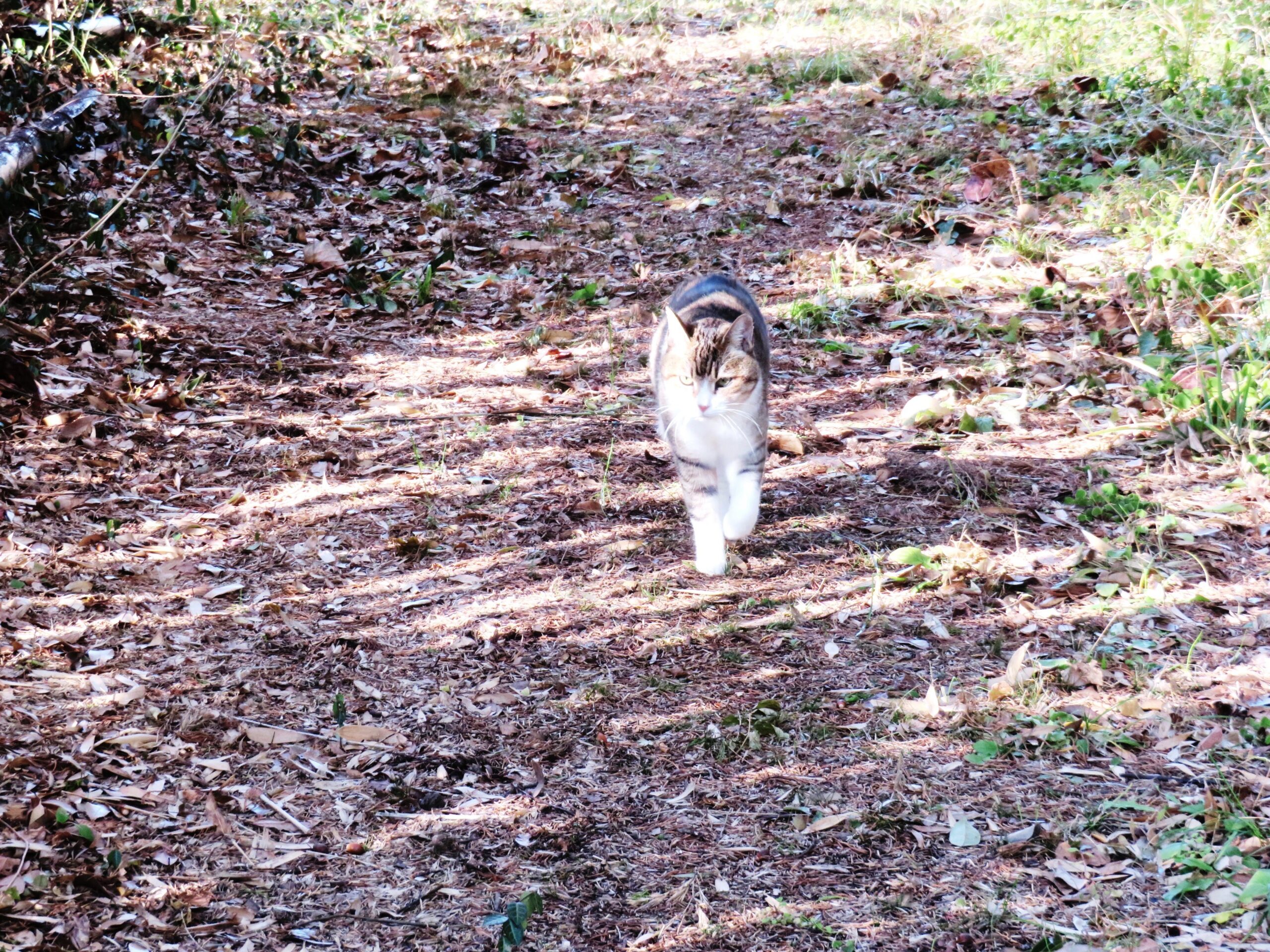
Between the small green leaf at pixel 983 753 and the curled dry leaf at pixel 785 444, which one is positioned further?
the curled dry leaf at pixel 785 444

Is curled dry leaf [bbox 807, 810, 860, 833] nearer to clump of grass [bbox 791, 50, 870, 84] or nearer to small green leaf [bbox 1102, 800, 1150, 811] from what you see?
small green leaf [bbox 1102, 800, 1150, 811]

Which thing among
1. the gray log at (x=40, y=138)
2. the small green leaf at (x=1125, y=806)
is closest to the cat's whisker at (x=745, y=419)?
the small green leaf at (x=1125, y=806)

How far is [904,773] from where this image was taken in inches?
128

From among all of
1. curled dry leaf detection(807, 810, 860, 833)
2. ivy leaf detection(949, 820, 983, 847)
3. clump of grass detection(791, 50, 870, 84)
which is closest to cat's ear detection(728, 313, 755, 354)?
curled dry leaf detection(807, 810, 860, 833)

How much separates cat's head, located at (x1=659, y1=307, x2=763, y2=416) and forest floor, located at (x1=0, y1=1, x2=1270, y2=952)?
66 cm

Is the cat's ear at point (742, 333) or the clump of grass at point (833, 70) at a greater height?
the clump of grass at point (833, 70)

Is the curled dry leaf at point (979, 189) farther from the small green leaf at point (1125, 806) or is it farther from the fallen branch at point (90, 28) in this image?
the fallen branch at point (90, 28)

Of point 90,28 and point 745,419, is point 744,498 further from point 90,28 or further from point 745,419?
point 90,28

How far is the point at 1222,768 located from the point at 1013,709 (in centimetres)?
59

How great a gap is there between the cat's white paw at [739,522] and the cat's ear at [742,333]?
63cm

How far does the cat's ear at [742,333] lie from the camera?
4238 millimetres

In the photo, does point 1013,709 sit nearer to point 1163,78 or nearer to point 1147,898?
point 1147,898

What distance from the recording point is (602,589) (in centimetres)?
427

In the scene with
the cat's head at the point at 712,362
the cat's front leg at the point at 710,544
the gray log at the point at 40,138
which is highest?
the gray log at the point at 40,138
